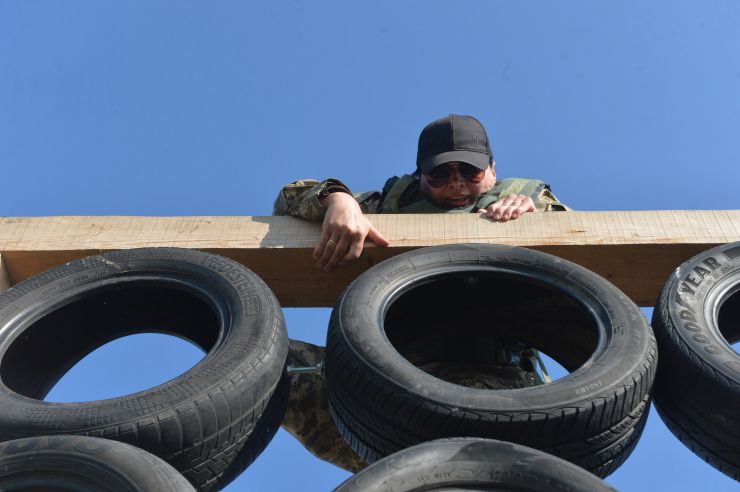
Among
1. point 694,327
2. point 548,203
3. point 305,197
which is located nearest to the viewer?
point 694,327

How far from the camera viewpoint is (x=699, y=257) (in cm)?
357

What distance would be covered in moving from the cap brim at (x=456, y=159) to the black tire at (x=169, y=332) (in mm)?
1969

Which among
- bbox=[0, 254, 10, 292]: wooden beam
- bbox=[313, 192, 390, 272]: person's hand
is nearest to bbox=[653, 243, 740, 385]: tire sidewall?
bbox=[313, 192, 390, 272]: person's hand

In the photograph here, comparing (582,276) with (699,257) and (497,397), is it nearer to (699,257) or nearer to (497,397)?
(699,257)

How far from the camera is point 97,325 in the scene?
376cm

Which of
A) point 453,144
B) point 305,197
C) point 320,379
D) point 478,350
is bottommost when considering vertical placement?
point 320,379

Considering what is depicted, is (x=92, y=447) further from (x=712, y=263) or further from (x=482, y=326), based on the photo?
(x=712, y=263)

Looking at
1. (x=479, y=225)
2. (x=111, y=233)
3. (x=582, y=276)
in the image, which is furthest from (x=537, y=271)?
(x=111, y=233)

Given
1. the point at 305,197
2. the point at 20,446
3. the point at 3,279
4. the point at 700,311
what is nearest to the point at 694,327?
the point at 700,311

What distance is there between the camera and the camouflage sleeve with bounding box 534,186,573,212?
16.4ft

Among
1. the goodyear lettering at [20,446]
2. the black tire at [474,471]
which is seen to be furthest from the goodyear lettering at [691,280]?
the goodyear lettering at [20,446]

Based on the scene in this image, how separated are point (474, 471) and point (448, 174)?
3101 millimetres

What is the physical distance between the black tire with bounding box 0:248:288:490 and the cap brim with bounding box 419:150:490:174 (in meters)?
1.97

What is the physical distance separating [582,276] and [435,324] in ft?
2.54
